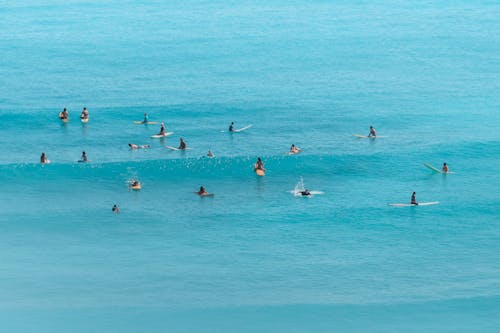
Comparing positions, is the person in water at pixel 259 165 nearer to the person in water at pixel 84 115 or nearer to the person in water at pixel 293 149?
the person in water at pixel 293 149

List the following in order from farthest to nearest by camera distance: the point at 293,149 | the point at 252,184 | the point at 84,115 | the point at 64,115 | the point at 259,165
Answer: the point at 84,115
the point at 64,115
the point at 293,149
the point at 259,165
the point at 252,184

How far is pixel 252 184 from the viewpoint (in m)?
81.9

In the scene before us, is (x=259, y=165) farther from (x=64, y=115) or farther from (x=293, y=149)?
(x=64, y=115)

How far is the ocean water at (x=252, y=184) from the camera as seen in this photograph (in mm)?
60562

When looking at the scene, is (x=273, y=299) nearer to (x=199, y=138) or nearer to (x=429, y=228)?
(x=429, y=228)

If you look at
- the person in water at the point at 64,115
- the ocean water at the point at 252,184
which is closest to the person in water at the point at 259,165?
the ocean water at the point at 252,184

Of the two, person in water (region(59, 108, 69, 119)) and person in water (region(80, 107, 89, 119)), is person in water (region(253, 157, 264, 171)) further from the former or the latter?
person in water (region(59, 108, 69, 119))

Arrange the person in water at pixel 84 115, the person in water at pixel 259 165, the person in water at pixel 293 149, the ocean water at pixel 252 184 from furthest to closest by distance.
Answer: the person in water at pixel 84 115, the person in water at pixel 293 149, the person in water at pixel 259 165, the ocean water at pixel 252 184

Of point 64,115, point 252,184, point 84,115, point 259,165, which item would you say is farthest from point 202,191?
point 64,115

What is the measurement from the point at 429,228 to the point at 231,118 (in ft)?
113

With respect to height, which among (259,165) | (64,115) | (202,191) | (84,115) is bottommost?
(202,191)

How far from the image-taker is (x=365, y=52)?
134 metres

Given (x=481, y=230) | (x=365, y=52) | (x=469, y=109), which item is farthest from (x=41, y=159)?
(x=365, y=52)

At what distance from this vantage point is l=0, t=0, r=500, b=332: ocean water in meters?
60.6
